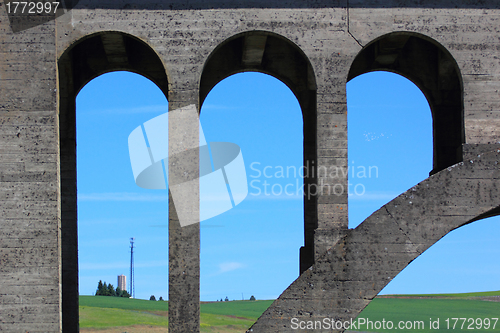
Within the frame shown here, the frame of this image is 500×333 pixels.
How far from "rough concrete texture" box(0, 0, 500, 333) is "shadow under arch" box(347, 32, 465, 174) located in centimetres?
350

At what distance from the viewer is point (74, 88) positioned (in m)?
21.8

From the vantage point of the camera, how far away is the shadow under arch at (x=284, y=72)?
71.2 ft

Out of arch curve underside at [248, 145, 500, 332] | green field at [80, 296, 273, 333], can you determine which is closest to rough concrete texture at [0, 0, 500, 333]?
arch curve underside at [248, 145, 500, 332]

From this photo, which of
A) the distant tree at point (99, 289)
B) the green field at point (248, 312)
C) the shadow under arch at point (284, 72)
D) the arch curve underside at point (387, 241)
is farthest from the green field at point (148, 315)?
the arch curve underside at point (387, 241)

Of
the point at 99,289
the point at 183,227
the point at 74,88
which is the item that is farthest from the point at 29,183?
the point at 99,289

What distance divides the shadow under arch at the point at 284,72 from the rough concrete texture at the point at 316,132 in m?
3.18

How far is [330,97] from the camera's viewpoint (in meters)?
18.3

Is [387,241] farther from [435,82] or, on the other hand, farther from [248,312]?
[248,312]

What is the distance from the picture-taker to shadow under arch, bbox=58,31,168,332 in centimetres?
2094

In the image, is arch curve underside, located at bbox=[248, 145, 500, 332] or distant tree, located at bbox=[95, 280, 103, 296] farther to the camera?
distant tree, located at bbox=[95, 280, 103, 296]

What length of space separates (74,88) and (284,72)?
6984 mm

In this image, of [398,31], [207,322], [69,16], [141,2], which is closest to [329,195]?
[398,31]

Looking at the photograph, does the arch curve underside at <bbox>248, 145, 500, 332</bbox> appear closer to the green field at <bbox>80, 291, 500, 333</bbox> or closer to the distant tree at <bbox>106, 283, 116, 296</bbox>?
the green field at <bbox>80, 291, 500, 333</bbox>

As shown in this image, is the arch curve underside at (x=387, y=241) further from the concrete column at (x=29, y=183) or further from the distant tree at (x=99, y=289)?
the distant tree at (x=99, y=289)
